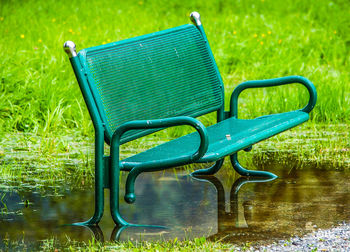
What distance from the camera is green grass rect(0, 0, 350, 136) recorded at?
24.0 feet

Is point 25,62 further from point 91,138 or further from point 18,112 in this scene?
point 91,138

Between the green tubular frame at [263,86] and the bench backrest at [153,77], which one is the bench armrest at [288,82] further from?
the bench backrest at [153,77]

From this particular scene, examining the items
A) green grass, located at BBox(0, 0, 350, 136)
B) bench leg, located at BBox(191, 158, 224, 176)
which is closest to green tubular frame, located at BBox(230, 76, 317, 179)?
bench leg, located at BBox(191, 158, 224, 176)

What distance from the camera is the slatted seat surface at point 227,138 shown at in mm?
4195

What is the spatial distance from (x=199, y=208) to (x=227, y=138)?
468 mm

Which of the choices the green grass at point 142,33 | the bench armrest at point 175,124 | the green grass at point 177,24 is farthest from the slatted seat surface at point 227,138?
the green grass at point 177,24

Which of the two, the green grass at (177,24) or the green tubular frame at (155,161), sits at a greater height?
the green grass at (177,24)

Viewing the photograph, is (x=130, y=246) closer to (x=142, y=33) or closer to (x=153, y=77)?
(x=153, y=77)

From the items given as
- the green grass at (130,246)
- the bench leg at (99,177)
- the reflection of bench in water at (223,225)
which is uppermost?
the bench leg at (99,177)

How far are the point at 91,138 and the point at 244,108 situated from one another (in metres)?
1.94

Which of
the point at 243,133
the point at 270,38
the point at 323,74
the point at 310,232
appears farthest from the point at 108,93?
the point at 270,38

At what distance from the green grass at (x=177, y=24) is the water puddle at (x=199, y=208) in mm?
1985

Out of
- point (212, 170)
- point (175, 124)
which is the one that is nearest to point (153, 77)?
point (175, 124)

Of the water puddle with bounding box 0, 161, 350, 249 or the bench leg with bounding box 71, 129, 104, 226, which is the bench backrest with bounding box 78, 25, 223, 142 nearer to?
the bench leg with bounding box 71, 129, 104, 226
